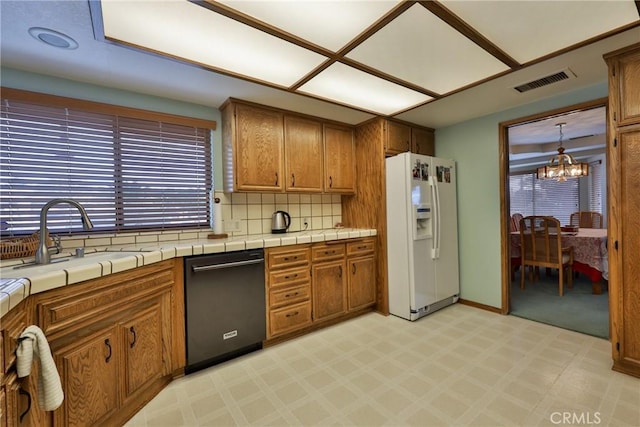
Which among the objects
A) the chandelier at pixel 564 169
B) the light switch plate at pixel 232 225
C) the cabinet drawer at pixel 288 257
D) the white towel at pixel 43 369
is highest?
the chandelier at pixel 564 169

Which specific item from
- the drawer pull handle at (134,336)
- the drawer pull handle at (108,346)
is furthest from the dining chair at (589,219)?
the drawer pull handle at (108,346)

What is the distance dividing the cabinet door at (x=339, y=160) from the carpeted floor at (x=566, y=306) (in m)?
2.34

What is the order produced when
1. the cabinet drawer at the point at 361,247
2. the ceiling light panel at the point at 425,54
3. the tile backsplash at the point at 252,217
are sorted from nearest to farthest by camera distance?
the ceiling light panel at the point at 425,54, the tile backsplash at the point at 252,217, the cabinet drawer at the point at 361,247

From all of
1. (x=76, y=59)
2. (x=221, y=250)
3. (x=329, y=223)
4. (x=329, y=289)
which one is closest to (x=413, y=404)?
(x=329, y=289)

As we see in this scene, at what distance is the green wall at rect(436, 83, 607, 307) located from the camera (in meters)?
3.03

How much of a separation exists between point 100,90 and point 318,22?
6.16ft

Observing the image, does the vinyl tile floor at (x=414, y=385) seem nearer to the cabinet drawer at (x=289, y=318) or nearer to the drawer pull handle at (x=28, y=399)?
the cabinet drawer at (x=289, y=318)

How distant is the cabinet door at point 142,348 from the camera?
5.16 ft

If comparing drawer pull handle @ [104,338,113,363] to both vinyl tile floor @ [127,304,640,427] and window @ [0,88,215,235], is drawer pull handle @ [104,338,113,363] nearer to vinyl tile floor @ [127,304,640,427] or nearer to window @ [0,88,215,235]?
vinyl tile floor @ [127,304,640,427]

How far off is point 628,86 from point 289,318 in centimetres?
300

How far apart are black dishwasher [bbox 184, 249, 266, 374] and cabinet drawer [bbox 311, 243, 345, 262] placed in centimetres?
55

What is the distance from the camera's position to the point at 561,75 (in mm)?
2170

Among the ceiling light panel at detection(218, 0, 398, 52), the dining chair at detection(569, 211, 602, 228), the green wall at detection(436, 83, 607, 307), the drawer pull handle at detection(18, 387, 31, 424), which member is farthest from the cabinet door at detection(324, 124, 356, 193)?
the dining chair at detection(569, 211, 602, 228)

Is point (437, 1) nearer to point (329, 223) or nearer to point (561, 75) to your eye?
point (561, 75)
